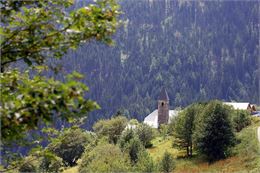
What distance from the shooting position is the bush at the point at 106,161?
39.8m

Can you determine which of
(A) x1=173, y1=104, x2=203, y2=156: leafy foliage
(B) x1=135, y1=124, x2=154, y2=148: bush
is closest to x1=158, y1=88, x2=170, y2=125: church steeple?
(B) x1=135, y1=124, x2=154, y2=148: bush

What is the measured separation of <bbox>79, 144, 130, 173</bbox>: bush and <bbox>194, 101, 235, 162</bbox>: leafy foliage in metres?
8.68

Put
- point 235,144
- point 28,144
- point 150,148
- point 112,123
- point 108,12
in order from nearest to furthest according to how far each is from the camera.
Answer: point 108,12 < point 28,144 < point 235,144 < point 150,148 < point 112,123

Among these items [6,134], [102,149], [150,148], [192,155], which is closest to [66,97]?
[6,134]

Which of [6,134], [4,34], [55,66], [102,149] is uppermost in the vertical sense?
[4,34]

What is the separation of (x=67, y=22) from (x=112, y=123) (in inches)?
2603

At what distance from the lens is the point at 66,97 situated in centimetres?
476

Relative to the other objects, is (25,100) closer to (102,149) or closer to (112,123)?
(102,149)

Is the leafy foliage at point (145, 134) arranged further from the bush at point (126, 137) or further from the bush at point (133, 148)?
the bush at point (133, 148)

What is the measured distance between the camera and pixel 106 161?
148 ft

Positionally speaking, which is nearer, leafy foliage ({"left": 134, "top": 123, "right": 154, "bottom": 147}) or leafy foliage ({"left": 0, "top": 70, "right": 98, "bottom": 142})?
leafy foliage ({"left": 0, "top": 70, "right": 98, "bottom": 142})

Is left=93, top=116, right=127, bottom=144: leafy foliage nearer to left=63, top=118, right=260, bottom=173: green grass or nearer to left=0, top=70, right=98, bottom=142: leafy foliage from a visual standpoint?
left=63, top=118, right=260, bottom=173: green grass

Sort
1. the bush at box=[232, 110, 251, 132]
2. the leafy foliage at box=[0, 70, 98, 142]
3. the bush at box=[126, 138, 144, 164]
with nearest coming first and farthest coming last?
the leafy foliage at box=[0, 70, 98, 142] → the bush at box=[126, 138, 144, 164] → the bush at box=[232, 110, 251, 132]

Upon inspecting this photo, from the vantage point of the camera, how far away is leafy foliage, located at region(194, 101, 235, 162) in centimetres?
4903
